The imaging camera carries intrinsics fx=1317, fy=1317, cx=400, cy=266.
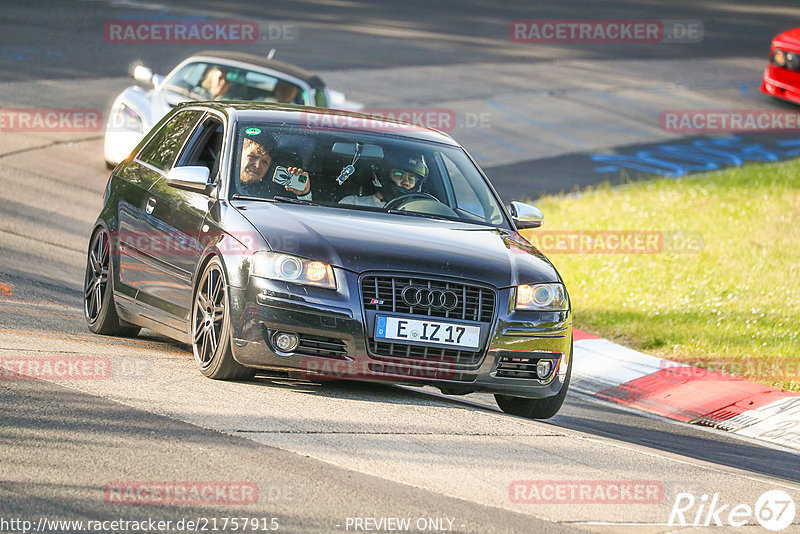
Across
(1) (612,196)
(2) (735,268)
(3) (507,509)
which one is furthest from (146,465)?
(1) (612,196)

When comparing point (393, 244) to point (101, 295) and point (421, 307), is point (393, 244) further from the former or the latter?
point (101, 295)

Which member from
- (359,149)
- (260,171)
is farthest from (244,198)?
(359,149)

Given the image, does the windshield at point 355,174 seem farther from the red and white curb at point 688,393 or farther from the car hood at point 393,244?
the red and white curb at point 688,393

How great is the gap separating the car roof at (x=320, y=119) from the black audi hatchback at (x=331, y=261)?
0.02m

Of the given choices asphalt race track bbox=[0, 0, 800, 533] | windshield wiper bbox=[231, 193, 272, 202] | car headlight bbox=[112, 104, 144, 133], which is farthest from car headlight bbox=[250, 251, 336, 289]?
car headlight bbox=[112, 104, 144, 133]

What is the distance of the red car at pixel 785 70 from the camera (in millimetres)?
16672

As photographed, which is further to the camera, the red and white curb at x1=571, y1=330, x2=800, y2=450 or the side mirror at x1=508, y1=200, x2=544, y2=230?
the red and white curb at x1=571, y1=330, x2=800, y2=450

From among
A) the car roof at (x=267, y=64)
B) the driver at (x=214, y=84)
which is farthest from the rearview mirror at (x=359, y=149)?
the car roof at (x=267, y=64)

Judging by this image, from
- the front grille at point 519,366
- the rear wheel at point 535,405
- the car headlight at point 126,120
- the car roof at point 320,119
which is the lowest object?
the rear wheel at point 535,405

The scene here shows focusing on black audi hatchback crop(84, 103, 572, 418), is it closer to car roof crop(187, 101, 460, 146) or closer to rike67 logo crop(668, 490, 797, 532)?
car roof crop(187, 101, 460, 146)

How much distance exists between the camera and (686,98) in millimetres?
27141

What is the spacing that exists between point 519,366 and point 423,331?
0.71 metres

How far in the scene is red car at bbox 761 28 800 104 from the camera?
16672 millimetres

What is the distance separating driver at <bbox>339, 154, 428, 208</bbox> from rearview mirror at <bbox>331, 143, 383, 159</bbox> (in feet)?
0.25
